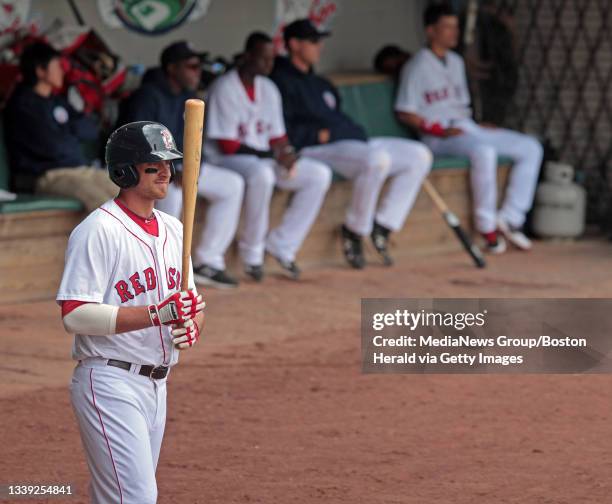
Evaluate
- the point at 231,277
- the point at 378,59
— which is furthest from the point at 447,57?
the point at 231,277

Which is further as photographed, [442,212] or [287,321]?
[442,212]

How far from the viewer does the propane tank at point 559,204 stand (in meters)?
10.0

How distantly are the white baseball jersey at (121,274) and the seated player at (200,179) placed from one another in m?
4.37

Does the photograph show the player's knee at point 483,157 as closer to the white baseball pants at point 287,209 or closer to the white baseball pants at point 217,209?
the white baseball pants at point 287,209

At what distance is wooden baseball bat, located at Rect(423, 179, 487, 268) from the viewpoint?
29.6 ft

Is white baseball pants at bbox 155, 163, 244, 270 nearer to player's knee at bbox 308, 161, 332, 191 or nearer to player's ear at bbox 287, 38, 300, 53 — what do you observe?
player's knee at bbox 308, 161, 332, 191

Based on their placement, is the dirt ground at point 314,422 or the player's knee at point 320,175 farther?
the player's knee at point 320,175

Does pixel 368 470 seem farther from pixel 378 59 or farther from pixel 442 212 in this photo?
pixel 378 59

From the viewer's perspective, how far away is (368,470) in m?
4.80

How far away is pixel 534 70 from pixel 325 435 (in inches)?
243

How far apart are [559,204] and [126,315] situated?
7.09 m

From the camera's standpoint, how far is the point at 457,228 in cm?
A: 906

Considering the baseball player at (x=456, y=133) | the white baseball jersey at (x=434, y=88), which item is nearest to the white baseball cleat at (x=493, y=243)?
the baseball player at (x=456, y=133)

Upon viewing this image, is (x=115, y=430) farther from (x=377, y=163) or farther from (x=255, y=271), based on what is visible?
(x=377, y=163)
